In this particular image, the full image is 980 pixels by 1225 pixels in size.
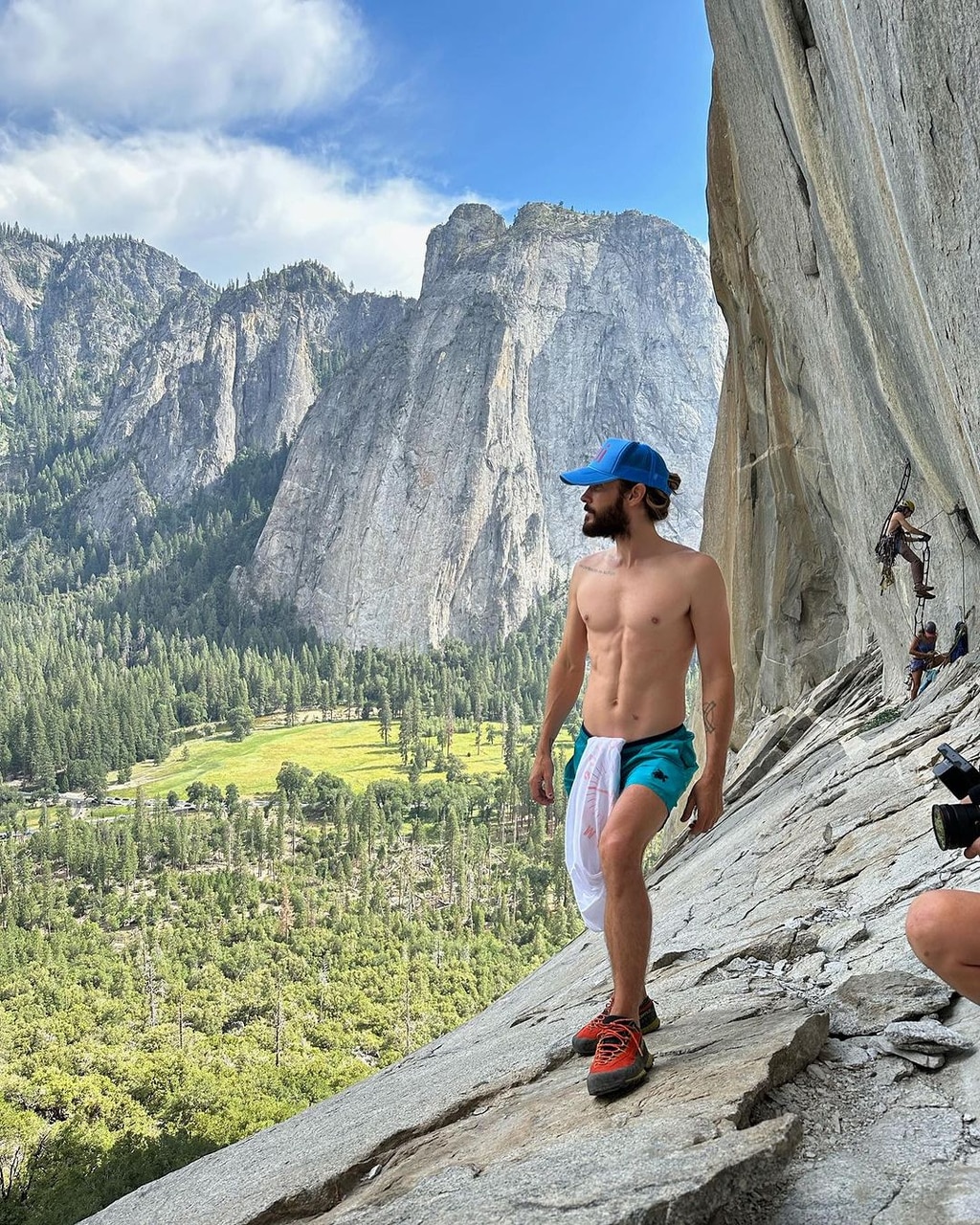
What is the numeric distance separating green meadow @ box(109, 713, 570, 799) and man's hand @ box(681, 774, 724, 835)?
9214cm

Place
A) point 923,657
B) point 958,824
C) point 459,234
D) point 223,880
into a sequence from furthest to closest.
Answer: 1. point 459,234
2. point 223,880
3. point 923,657
4. point 958,824

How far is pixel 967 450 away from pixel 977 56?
3.11 meters

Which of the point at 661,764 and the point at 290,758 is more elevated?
the point at 661,764

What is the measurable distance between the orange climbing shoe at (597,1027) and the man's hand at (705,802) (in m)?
0.71

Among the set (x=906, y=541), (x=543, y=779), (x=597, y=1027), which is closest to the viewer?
(x=597, y=1027)

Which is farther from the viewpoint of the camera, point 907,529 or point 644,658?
point 907,529

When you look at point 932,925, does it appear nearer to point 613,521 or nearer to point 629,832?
point 629,832

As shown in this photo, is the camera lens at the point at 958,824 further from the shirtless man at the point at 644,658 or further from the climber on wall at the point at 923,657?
the climber on wall at the point at 923,657

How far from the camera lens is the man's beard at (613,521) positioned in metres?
3.67

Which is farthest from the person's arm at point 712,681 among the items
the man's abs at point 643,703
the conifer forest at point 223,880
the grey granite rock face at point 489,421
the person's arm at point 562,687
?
the grey granite rock face at point 489,421

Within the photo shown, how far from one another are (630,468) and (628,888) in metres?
1.54

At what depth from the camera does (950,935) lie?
9.17 feet

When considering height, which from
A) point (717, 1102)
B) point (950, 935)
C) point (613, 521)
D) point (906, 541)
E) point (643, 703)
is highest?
point (906, 541)

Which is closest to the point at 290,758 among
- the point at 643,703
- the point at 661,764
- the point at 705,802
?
the point at 705,802
